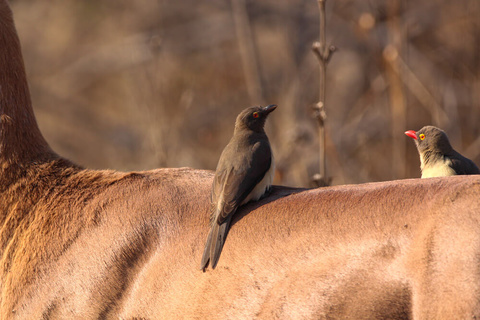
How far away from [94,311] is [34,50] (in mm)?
11078

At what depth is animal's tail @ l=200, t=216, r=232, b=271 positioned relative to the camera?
3.27 metres

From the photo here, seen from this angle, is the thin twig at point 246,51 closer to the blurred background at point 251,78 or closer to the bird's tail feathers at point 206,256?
the blurred background at point 251,78

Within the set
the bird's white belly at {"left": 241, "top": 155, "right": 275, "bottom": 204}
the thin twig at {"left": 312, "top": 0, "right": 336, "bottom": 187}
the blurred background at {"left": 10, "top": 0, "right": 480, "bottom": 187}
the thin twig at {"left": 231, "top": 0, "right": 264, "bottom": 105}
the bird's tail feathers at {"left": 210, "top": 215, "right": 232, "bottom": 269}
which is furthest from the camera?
the blurred background at {"left": 10, "top": 0, "right": 480, "bottom": 187}

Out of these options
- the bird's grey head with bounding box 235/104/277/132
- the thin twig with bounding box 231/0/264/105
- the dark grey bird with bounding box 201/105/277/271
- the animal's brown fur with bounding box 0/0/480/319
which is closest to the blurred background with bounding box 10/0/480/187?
the thin twig with bounding box 231/0/264/105

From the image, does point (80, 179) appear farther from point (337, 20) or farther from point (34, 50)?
point (34, 50)

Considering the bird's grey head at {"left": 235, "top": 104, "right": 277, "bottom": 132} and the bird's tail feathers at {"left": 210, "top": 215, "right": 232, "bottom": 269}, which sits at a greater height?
the bird's grey head at {"left": 235, "top": 104, "right": 277, "bottom": 132}

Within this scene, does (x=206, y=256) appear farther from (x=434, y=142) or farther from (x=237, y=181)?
(x=434, y=142)

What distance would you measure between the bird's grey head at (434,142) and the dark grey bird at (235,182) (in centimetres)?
101

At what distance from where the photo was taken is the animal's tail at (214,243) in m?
3.27

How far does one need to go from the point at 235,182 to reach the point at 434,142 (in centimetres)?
129

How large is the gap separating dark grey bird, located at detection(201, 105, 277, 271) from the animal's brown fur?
2.2 inches

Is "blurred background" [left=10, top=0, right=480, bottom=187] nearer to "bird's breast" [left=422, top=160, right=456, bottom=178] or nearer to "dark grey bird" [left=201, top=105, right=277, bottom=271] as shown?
"bird's breast" [left=422, top=160, right=456, bottom=178]

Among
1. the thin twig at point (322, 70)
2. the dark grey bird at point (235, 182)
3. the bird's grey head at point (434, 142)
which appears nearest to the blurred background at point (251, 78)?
the thin twig at point (322, 70)

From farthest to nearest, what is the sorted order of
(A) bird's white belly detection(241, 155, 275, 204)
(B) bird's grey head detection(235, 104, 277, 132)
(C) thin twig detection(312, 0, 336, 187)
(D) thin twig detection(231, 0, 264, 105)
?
(D) thin twig detection(231, 0, 264, 105), (C) thin twig detection(312, 0, 336, 187), (B) bird's grey head detection(235, 104, 277, 132), (A) bird's white belly detection(241, 155, 275, 204)
